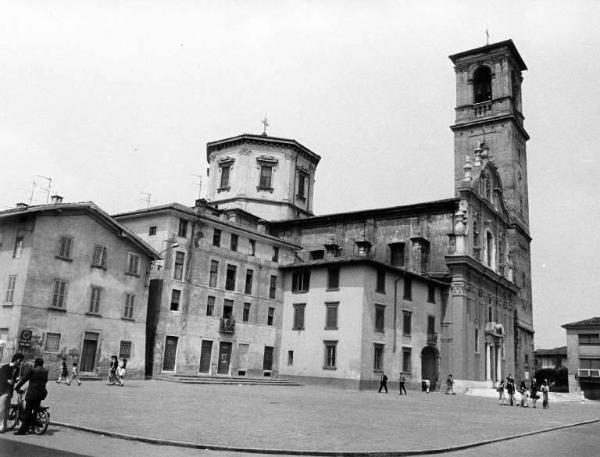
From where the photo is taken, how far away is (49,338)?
3119 cm

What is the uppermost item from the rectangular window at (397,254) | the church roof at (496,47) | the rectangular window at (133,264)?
the church roof at (496,47)

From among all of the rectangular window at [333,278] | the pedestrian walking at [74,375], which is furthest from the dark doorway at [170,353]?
the rectangular window at [333,278]

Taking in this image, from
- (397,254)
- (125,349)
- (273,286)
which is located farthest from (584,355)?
(125,349)

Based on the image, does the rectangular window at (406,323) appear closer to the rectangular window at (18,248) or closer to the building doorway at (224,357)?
the building doorway at (224,357)

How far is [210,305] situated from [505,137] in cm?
3941

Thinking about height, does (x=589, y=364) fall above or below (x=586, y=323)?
below

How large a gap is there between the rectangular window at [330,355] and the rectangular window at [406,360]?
5.88 meters

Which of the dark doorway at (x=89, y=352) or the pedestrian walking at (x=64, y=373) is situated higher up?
the dark doorway at (x=89, y=352)

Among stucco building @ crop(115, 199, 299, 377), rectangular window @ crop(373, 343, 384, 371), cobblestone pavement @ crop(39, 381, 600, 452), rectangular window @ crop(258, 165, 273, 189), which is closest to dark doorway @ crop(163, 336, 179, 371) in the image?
stucco building @ crop(115, 199, 299, 377)

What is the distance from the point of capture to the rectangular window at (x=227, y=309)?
42.6 m

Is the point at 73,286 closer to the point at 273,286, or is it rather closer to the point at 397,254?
the point at 273,286

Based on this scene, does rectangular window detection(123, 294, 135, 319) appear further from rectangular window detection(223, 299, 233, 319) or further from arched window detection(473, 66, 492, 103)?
arched window detection(473, 66, 492, 103)

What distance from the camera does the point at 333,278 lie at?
42.7m

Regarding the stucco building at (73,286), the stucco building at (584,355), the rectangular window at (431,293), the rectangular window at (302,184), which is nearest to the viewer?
the stucco building at (73,286)
